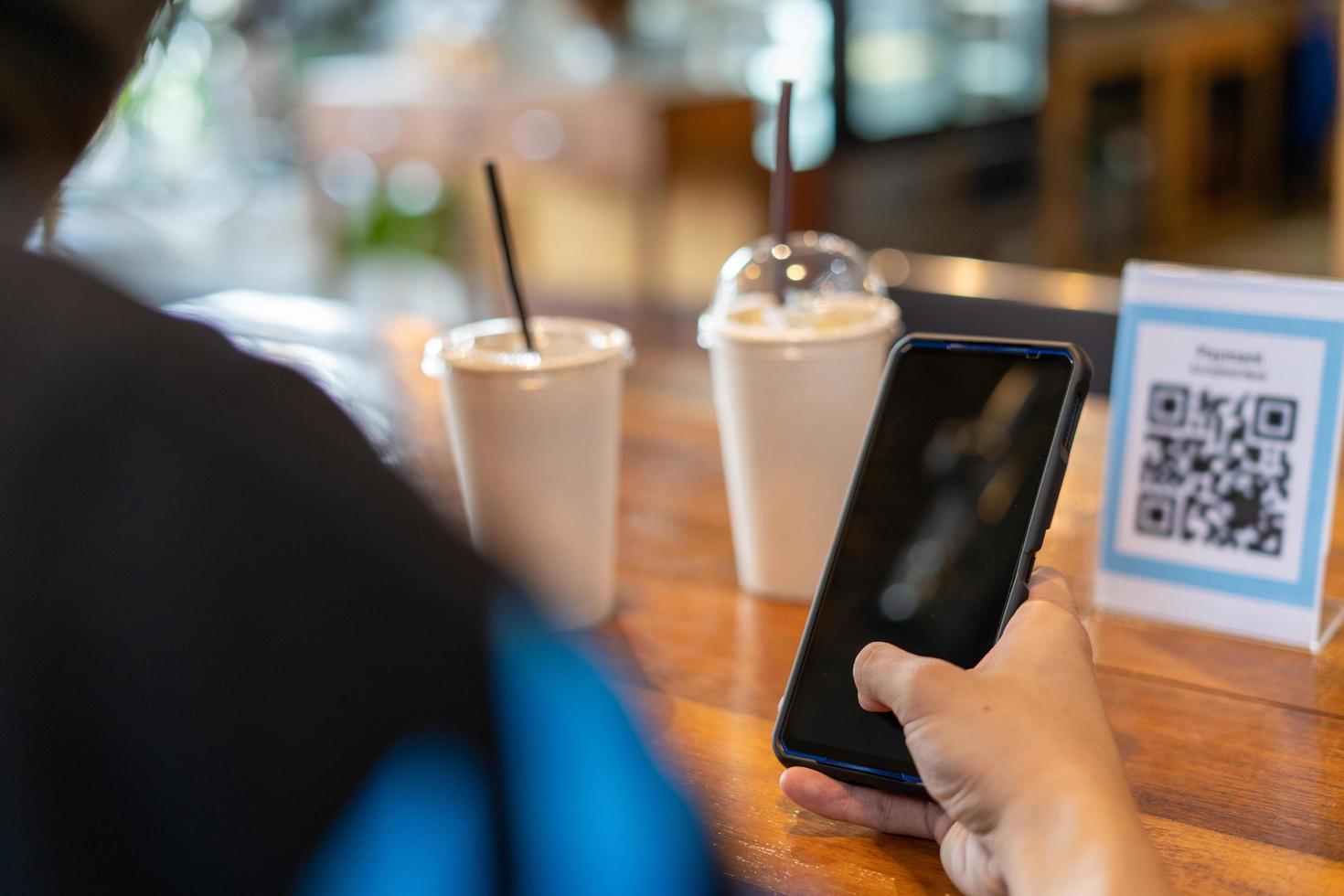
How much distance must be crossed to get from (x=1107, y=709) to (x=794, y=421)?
0.86ft

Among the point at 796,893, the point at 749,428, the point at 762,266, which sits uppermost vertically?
the point at 762,266

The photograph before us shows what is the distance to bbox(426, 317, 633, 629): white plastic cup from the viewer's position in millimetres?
775

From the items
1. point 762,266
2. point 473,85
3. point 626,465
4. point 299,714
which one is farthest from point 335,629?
point 473,85

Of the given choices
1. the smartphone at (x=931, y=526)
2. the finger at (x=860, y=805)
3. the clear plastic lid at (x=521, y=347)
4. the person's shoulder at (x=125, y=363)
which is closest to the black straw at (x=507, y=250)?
the clear plastic lid at (x=521, y=347)

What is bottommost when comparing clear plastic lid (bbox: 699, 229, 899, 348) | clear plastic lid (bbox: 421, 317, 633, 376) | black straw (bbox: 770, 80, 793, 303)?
clear plastic lid (bbox: 421, 317, 633, 376)

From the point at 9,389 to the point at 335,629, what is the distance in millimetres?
99

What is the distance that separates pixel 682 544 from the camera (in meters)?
0.96

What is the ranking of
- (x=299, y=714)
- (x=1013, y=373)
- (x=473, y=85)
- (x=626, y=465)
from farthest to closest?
(x=473, y=85)
(x=626, y=465)
(x=1013, y=373)
(x=299, y=714)

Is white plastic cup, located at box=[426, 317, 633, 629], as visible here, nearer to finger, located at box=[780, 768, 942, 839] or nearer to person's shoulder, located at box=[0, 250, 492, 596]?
finger, located at box=[780, 768, 942, 839]

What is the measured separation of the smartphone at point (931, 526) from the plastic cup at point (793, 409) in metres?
0.09

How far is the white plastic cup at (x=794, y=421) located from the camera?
81 cm

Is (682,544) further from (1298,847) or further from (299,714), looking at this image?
(299,714)

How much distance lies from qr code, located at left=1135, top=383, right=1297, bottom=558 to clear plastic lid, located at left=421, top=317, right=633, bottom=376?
1.15ft

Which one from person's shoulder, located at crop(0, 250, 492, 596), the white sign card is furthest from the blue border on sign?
person's shoulder, located at crop(0, 250, 492, 596)
